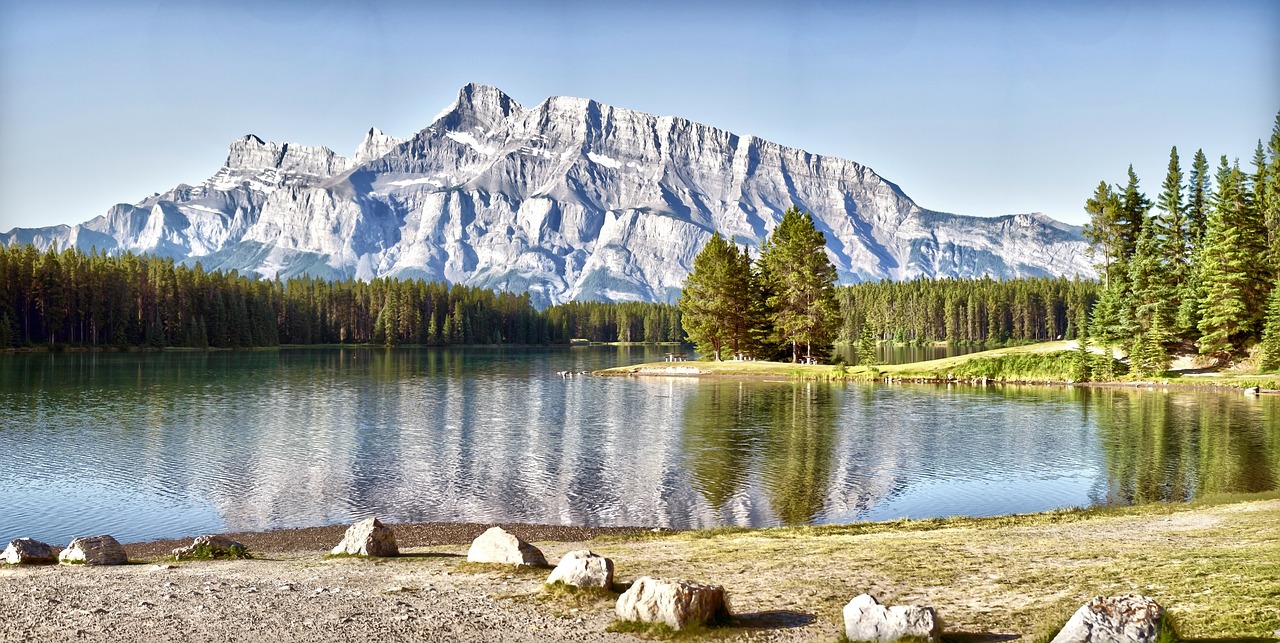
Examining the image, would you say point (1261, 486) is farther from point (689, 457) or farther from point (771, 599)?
point (771, 599)

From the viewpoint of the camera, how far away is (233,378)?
99062 millimetres

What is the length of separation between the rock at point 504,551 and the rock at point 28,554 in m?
9.24

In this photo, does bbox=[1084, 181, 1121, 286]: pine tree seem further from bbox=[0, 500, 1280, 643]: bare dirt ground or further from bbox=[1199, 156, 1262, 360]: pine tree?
bbox=[0, 500, 1280, 643]: bare dirt ground

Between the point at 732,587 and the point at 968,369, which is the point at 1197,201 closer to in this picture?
the point at 968,369

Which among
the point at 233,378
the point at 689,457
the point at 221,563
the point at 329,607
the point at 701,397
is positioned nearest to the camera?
the point at 329,607

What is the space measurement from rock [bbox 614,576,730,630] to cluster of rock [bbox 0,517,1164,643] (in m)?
0.01

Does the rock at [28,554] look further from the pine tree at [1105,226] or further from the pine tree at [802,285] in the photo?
the pine tree at [1105,226]

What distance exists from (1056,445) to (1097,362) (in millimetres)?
49788

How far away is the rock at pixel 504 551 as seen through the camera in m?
18.5

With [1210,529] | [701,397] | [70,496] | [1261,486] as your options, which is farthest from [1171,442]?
[70,496]

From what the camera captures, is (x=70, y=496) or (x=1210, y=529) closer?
(x=1210, y=529)

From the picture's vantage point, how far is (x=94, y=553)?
768 inches

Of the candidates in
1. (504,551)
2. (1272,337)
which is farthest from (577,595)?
(1272,337)

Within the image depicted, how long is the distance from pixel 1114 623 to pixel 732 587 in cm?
736
